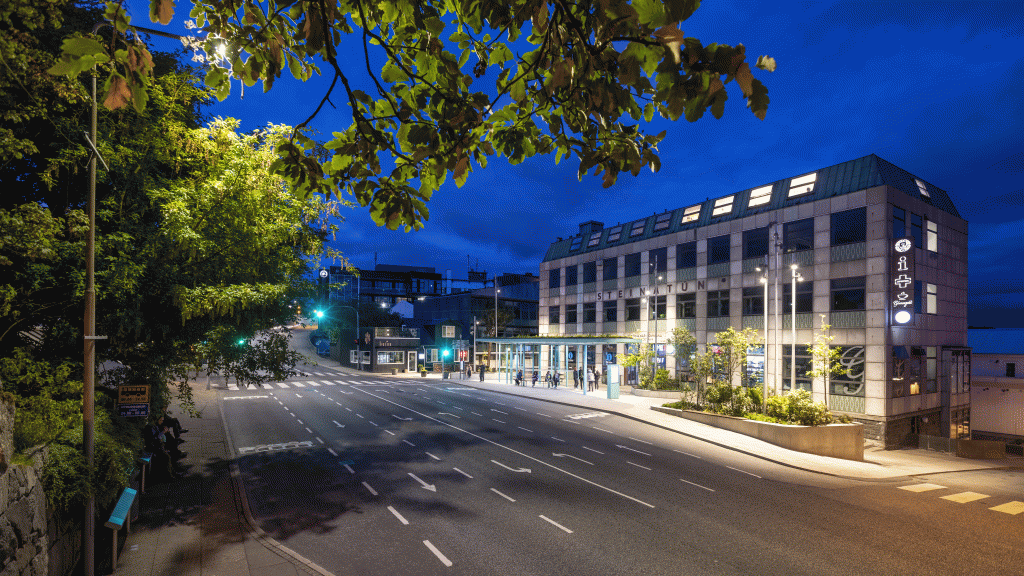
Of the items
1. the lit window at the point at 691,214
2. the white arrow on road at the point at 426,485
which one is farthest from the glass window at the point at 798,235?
the white arrow on road at the point at 426,485

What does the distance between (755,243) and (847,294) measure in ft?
22.7

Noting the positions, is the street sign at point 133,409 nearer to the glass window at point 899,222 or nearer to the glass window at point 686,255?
the glass window at point 899,222

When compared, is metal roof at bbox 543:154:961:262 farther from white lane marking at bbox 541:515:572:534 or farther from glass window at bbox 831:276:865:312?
white lane marking at bbox 541:515:572:534

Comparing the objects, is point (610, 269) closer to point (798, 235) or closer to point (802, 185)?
point (798, 235)

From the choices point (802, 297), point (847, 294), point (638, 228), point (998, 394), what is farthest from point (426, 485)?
point (998, 394)

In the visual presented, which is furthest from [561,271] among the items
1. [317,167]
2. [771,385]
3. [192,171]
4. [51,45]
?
[317,167]

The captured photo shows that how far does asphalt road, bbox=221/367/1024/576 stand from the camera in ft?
32.0

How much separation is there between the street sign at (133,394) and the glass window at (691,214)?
37.8 meters

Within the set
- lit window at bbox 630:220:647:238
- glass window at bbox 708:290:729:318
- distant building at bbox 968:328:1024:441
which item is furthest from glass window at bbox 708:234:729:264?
distant building at bbox 968:328:1024:441

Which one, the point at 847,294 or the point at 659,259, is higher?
the point at 659,259

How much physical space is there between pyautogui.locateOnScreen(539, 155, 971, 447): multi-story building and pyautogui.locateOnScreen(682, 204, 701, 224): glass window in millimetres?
114

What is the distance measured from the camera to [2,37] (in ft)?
24.8

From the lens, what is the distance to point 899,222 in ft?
94.8

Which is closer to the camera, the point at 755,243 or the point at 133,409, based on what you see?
the point at 133,409
